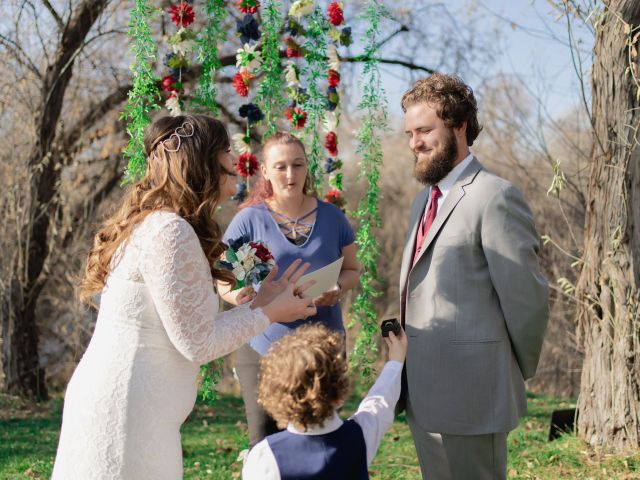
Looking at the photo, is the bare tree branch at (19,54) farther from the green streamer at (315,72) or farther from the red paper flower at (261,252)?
the red paper flower at (261,252)

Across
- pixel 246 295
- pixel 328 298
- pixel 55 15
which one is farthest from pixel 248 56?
pixel 55 15

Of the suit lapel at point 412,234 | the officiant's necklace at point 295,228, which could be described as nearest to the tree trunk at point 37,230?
the officiant's necklace at point 295,228

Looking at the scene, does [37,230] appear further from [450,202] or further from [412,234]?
[450,202]

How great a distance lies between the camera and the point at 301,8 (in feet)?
15.1

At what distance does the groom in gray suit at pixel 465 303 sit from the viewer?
253cm

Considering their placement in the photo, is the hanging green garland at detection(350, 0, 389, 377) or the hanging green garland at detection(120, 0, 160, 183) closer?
the hanging green garland at detection(120, 0, 160, 183)

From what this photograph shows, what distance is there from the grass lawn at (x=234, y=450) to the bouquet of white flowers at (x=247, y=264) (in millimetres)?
2476

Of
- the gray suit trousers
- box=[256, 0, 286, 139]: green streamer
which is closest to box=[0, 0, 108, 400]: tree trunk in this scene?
box=[256, 0, 286, 139]: green streamer

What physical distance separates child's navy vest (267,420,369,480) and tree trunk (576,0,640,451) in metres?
3.11

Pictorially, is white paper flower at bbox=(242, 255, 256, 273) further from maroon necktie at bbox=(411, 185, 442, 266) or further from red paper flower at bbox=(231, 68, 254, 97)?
red paper flower at bbox=(231, 68, 254, 97)

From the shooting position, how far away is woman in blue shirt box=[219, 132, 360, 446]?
11.3 ft

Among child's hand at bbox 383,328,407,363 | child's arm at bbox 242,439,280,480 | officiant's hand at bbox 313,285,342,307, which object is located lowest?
child's arm at bbox 242,439,280,480

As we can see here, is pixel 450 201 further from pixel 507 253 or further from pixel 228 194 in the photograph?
pixel 228 194

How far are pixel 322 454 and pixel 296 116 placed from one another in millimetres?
3130
